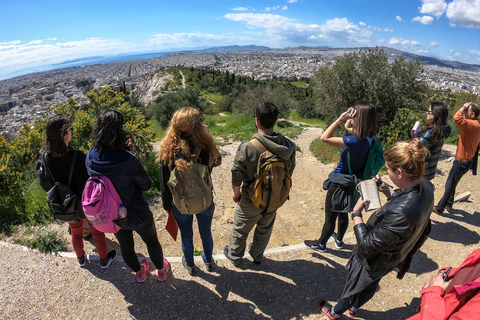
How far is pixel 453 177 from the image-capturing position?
4.52 m

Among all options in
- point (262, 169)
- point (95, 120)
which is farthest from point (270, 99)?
point (262, 169)

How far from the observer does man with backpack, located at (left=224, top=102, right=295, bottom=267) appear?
2584mm

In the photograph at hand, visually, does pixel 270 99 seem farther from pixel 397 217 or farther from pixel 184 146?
pixel 397 217

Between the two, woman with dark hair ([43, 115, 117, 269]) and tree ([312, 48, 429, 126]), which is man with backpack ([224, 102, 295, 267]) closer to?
woman with dark hair ([43, 115, 117, 269])

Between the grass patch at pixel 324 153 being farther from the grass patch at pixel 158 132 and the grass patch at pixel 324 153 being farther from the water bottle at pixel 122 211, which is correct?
the water bottle at pixel 122 211

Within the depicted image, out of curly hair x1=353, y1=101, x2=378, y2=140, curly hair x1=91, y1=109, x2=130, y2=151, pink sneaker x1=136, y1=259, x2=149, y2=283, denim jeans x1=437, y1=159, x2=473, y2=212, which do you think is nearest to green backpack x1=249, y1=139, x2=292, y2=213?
curly hair x1=353, y1=101, x2=378, y2=140

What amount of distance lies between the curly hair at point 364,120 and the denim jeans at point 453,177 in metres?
2.82

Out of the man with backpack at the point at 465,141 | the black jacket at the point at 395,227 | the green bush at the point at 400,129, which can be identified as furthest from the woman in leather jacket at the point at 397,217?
the green bush at the point at 400,129

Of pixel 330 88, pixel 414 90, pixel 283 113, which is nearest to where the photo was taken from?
pixel 414 90

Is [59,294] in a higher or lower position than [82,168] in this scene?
lower

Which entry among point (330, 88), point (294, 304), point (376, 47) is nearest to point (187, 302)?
point (294, 304)

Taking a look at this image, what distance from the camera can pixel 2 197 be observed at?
4.48 metres

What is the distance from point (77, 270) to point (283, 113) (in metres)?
21.0

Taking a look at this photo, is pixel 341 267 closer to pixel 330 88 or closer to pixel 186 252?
pixel 186 252
